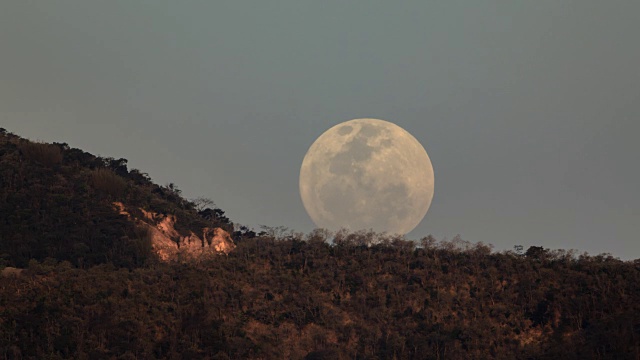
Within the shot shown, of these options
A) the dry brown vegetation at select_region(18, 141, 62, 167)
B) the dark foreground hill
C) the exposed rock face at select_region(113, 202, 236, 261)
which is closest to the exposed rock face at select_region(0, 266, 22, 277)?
the dark foreground hill

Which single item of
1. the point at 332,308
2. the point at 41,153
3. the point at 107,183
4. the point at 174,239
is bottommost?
the point at 332,308

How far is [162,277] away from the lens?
207 feet

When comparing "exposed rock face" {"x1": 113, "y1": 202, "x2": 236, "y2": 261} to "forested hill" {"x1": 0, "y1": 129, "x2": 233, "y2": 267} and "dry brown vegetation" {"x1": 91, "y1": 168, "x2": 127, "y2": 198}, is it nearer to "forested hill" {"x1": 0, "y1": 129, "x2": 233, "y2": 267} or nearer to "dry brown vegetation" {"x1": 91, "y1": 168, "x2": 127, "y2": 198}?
"forested hill" {"x1": 0, "y1": 129, "x2": 233, "y2": 267}

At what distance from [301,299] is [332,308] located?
2.94m

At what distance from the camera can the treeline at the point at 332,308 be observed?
50.9 meters

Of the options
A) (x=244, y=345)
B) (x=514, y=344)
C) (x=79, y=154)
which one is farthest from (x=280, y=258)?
(x=79, y=154)

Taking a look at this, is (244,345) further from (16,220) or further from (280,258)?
(16,220)

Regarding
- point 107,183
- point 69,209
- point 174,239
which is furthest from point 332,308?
point 107,183

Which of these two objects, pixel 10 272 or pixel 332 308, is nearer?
pixel 332 308

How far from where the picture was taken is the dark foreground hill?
51.3 m

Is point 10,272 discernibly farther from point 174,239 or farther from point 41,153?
point 41,153

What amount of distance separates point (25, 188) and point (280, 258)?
35.5m

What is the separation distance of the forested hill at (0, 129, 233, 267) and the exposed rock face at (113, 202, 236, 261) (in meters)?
1.09

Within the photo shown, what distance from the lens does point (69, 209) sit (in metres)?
81.8
